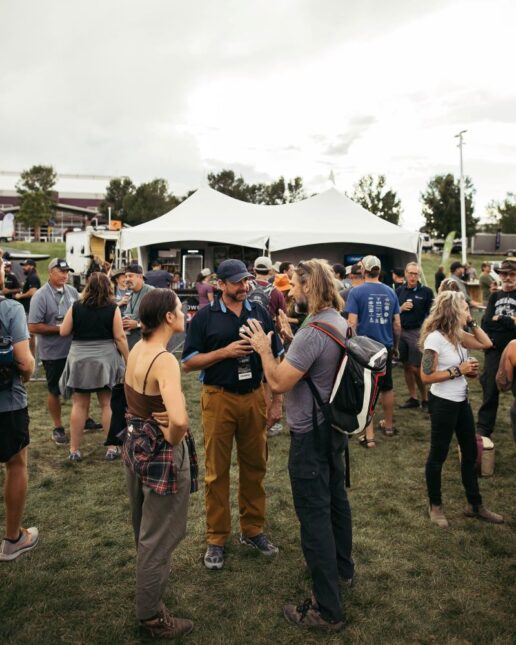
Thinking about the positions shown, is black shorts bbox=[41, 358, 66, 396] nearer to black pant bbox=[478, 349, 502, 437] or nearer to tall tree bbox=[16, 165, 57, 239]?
black pant bbox=[478, 349, 502, 437]

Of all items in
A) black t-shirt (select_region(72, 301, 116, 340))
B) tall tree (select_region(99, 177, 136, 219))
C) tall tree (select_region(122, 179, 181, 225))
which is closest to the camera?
black t-shirt (select_region(72, 301, 116, 340))

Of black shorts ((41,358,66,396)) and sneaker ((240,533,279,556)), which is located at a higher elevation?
black shorts ((41,358,66,396))

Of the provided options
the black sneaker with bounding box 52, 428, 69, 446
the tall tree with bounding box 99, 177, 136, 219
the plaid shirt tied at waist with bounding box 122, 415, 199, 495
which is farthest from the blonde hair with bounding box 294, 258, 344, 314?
the tall tree with bounding box 99, 177, 136, 219

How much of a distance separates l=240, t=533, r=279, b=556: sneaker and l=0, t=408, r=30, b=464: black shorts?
1.61 meters

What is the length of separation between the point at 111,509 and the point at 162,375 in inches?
84.2

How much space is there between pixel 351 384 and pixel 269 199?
154 feet

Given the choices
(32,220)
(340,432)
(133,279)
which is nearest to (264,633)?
(340,432)

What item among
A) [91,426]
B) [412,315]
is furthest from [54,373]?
[412,315]

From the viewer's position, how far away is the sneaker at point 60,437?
522 centimetres

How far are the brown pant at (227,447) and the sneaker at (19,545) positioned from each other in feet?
3.96

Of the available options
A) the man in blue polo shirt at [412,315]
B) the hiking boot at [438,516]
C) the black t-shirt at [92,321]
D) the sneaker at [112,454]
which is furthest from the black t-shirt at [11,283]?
the hiking boot at [438,516]

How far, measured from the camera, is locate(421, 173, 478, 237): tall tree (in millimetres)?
36406

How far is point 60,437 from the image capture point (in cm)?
524

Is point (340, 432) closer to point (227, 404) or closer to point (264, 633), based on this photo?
point (227, 404)
